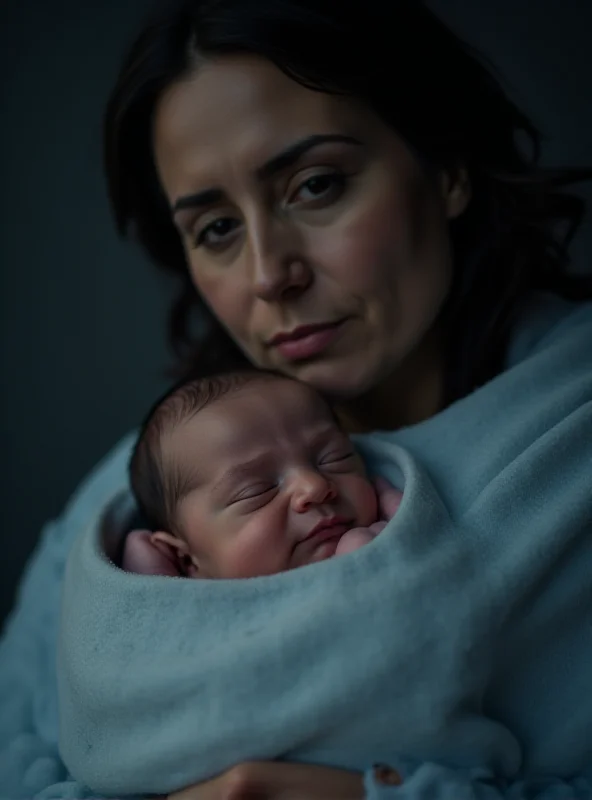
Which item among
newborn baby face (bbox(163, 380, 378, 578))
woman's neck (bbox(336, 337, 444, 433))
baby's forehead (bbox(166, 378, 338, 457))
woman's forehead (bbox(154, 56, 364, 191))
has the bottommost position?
woman's neck (bbox(336, 337, 444, 433))

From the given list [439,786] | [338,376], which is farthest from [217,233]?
[439,786]

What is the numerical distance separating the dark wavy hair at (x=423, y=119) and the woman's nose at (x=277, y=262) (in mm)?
176

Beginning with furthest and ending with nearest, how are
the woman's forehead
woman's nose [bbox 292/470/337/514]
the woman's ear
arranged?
1. the woman's ear
2. the woman's forehead
3. woman's nose [bbox 292/470/337/514]

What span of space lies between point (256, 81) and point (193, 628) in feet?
2.03

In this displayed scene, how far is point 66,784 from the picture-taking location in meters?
0.88

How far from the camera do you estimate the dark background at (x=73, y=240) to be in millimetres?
1442

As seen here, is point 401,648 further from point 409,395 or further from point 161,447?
point 409,395

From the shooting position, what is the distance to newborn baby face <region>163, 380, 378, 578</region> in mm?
848

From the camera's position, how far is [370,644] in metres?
0.73

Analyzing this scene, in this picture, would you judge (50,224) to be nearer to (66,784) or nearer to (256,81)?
(256,81)

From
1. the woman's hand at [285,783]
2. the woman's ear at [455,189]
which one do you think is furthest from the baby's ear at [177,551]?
the woman's ear at [455,189]

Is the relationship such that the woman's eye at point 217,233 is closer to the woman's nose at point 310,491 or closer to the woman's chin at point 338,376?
the woman's chin at point 338,376

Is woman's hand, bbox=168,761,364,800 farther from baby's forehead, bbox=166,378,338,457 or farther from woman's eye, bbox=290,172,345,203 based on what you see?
woman's eye, bbox=290,172,345,203

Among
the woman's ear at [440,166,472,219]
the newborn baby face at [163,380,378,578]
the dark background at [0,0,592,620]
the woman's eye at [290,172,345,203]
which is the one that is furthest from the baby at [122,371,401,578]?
the dark background at [0,0,592,620]
